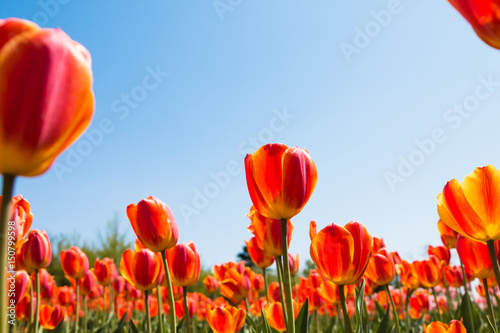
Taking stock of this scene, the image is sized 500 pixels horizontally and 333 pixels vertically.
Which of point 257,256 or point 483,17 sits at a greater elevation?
point 483,17

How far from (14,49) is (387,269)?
241 centimetres

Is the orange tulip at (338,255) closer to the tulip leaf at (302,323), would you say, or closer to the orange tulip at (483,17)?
the tulip leaf at (302,323)

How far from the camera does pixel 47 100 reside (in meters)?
0.53

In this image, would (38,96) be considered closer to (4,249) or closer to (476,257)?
(4,249)

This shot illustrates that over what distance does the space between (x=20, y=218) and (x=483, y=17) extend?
5.05 ft

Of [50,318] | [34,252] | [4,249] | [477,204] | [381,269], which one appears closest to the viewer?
[4,249]

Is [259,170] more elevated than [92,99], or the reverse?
[259,170]

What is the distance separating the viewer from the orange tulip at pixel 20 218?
4.39 feet

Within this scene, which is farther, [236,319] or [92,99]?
[236,319]

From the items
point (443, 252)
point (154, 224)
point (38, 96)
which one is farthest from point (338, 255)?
point (443, 252)

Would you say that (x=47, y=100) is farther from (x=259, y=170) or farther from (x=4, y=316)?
(x=259, y=170)

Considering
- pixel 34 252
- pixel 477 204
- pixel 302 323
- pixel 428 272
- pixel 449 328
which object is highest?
pixel 34 252

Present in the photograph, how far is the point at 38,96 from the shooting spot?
0.52 m

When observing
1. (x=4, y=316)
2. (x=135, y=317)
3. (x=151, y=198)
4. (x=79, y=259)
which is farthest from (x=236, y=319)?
(x=135, y=317)
